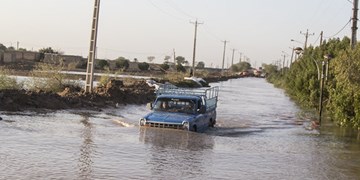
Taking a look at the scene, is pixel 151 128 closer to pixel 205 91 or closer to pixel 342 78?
pixel 205 91

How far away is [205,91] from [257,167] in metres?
9.46

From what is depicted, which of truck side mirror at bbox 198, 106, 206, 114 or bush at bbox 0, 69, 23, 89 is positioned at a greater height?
bush at bbox 0, 69, 23, 89

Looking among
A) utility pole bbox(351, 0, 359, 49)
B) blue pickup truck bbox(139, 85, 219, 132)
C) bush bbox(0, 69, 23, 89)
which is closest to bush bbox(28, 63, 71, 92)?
bush bbox(0, 69, 23, 89)

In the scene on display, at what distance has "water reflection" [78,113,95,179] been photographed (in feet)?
35.0

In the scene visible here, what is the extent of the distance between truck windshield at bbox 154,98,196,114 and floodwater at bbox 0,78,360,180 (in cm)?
120

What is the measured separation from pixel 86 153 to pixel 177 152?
2.36m

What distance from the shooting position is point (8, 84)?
29.3 meters

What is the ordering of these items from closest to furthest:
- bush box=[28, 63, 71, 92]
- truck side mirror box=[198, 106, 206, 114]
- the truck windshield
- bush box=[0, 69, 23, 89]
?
the truck windshield → truck side mirror box=[198, 106, 206, 114] → bush box=[0, 69, 23, 89] → bush box=[28, 63, 71, 92]

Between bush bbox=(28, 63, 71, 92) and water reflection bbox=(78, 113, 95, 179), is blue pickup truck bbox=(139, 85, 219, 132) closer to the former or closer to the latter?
water reflection bbox=(78, 113, 95, 179)

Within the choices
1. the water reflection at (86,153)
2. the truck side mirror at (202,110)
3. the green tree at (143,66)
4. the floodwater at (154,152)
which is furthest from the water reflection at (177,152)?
the green tree at (143,66)

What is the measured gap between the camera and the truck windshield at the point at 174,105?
19.2 m

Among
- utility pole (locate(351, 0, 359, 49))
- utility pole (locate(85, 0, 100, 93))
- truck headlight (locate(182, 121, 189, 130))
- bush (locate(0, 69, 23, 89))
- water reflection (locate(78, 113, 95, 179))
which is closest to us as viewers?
water reflection (locate(78, 113, 95, 179))

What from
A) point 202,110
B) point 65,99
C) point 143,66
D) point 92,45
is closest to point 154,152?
point 202,110

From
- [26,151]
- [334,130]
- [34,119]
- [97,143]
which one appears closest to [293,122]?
[334,130]
